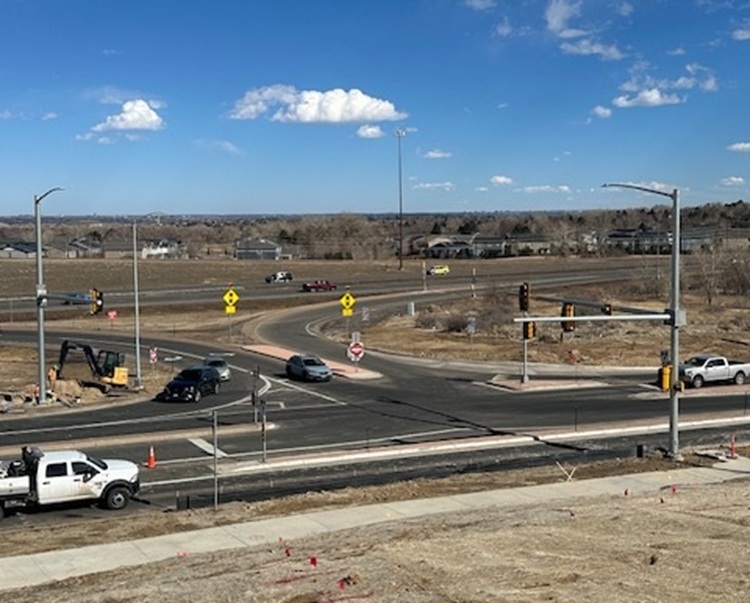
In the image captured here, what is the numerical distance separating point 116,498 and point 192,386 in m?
18.1

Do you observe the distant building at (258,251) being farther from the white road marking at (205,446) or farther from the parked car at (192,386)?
the white road marking at (205,446)

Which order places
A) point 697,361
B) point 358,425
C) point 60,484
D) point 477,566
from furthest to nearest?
point 697,361 → point 358,425 → point 60,484 → point 477,566

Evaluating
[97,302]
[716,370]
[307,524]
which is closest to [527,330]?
[716,370]

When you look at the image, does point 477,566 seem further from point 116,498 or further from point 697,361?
point 697,361

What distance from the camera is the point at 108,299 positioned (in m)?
96.9

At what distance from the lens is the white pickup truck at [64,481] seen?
79.5ft

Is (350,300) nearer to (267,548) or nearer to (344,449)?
(344,449)

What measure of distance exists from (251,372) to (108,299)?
4867 centimetres

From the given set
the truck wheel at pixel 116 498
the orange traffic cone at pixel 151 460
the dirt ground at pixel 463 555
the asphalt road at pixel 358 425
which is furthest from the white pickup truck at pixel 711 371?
the truck wheel at pixel 116 498

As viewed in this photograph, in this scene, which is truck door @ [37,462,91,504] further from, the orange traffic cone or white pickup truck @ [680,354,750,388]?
white pickup truck @ [680,354,750,388]

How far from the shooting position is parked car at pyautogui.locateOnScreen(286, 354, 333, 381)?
4878cm

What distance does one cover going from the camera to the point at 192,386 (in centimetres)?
4309

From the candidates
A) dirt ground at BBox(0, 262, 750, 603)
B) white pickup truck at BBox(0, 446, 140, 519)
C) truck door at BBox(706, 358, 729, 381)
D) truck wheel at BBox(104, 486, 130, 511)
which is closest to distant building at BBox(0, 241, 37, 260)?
truck door at BBox(706, 358, 729, 381)

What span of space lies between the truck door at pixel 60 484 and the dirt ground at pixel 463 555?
147cm
